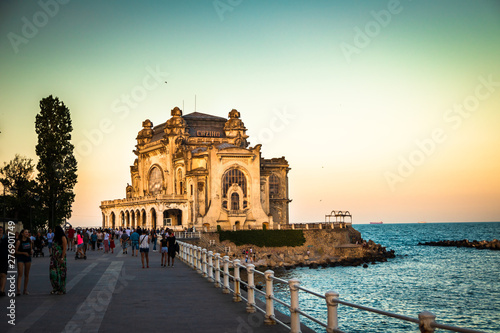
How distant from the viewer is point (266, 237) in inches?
2889

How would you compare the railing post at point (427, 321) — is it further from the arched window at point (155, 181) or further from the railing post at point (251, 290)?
the arched window at point (155, 181)

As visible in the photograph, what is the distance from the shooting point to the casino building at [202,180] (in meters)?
75.8

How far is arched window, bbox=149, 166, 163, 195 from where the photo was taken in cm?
9175

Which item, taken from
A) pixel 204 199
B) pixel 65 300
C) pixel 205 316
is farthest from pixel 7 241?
pixel 204 199

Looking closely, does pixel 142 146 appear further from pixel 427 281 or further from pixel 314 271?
pixel 427 281

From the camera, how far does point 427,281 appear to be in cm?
5572

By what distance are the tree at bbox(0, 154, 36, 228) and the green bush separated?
75.4 ft

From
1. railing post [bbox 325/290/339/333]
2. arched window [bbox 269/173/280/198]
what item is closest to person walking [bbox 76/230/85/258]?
railing post [bbox 325/290/339/333]

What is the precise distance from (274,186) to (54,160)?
4020 centimetres

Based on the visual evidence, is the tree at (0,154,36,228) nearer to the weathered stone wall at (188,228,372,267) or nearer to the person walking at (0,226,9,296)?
the weathered stone wall at (188,228,372,267)

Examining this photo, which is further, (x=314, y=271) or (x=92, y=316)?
(x=314, y=271)

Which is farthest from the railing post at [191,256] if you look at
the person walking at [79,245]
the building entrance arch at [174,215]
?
the building entrance arch at [174,215]

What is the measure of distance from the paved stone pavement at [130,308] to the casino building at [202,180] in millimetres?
53317

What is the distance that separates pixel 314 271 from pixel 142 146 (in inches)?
1768
